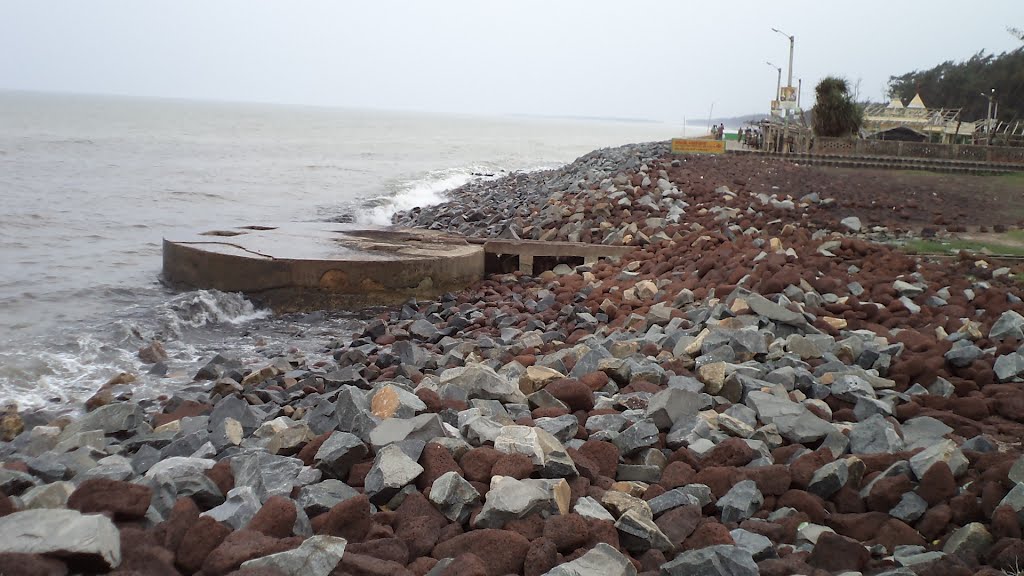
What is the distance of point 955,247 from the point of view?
10.1 meters

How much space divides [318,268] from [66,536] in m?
7.30

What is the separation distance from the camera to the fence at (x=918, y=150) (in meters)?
24.5

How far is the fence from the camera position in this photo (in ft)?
80.4

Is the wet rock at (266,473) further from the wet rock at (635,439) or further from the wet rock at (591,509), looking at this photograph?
the wet rock at (635,439)

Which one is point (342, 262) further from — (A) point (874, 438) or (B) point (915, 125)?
(B) point (915, 125)

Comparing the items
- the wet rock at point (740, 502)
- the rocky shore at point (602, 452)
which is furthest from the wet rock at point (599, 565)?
the wet rock at point (740, 502)

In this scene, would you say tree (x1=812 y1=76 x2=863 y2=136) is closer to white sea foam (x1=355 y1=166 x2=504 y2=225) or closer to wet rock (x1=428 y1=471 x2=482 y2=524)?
white sea foam (x1=355 y1=166 x2=504 y2=225)

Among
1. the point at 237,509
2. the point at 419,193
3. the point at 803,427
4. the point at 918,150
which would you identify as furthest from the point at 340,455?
the point at 918,150

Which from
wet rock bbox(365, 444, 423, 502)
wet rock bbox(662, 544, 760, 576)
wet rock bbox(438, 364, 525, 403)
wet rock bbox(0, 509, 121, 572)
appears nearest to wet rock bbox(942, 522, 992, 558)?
wet rock bbox(662, 544, 760, 576)

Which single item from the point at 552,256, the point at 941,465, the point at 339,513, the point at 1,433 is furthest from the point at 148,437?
the point at 552,256

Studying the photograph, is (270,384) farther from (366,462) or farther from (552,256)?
(552,256)

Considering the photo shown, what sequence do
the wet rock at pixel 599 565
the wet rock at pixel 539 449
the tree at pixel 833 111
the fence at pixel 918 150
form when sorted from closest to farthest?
the wet rock at pixel 599 565 → the wet rock at pixel 539 449 → the fence at pixel 918 150 → the tree at pixel 833 111

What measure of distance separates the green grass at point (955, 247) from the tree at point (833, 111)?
21526 mm

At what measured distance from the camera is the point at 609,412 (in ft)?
14.3
